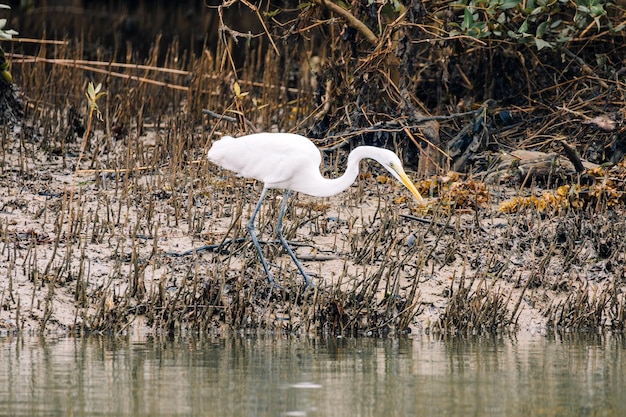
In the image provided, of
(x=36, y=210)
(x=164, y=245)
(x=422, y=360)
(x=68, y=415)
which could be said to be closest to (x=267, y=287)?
(x=164, y=245)

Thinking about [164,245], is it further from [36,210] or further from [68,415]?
[68,415]

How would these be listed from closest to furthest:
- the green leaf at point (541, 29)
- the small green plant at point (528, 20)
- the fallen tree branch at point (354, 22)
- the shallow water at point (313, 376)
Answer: the shallow water at point (313, 376)
the small green plant at point (528, 20)
the green leaf at point (541, 29)
the fallen tree branch at point (354, 22)

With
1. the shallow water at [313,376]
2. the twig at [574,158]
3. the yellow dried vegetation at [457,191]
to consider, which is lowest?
the shallow water at [313,376]

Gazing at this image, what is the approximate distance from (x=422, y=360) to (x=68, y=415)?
2129 mm

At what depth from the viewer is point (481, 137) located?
9.73 metres

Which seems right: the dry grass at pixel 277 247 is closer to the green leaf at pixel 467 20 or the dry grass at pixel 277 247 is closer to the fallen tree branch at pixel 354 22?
the fallen tree branch at pixel 354 22

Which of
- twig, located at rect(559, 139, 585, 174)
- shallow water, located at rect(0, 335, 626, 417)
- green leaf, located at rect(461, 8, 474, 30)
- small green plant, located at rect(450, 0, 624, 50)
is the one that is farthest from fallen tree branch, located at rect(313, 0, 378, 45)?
shallow water, located at rect(0, 335, 626, 417)

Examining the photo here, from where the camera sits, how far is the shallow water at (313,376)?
4730mm

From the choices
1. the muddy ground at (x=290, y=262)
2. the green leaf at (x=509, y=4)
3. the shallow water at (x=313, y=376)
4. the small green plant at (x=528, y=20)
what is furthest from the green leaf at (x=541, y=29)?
the shallow water at (x=313, y=376)

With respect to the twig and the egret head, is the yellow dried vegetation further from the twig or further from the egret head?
the egret head

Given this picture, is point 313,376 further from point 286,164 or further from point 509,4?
point 509,4

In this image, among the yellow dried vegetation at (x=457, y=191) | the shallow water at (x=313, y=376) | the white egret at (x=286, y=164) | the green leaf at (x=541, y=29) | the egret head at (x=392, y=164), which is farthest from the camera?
the green leaf at (x=541, y=29)

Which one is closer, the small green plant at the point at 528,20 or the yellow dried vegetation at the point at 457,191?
the yellow dried vegetation at the point at 457,191

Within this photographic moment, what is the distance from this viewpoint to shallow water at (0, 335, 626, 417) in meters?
4.73
